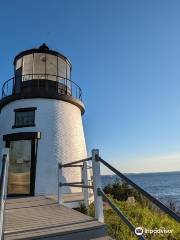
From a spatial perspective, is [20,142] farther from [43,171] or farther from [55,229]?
[55,229]

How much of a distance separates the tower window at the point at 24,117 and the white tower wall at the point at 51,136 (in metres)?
0.18

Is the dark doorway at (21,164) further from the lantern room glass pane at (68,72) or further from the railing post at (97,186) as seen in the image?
the railing post at (97,186)

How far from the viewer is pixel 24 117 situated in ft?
39.5

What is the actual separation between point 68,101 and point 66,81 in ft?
4.79

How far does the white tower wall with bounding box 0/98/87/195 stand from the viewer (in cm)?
1119

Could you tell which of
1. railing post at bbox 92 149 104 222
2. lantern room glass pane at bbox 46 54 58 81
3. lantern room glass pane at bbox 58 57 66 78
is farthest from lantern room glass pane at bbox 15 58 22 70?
railing post at bbox 92 149 104 222

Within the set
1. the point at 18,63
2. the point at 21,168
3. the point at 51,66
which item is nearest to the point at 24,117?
the point at 21,168

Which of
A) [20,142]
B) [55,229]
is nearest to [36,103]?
[20,142]

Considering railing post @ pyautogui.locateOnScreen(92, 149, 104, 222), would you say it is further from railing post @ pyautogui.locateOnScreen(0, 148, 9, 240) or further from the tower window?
the tower window

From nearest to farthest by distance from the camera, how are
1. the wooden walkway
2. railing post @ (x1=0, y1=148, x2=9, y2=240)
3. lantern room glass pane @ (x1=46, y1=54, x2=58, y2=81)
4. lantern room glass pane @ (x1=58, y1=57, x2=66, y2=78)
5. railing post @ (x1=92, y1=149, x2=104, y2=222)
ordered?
railing post @ (x1=0, y1=148, x2=9, y2=240)
the wooden walkway
railing post @ (x1=92, y1=149, x2=104, y2=222)
lantern room glass pane @ (x1=46, y1=54, x2=58, y2=81)
lantern room glass pane @ (x1=58, y1=57, x2=66, y2=78)

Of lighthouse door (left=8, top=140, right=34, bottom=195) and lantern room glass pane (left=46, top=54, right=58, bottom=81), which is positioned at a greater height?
lantern room glass pane (left=46, top=54, right=58, bottom=81)

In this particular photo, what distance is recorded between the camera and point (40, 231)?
422 centimetres

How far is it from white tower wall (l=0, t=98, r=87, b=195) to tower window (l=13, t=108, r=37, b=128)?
18cm

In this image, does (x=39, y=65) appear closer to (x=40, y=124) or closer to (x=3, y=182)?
(x=40, y=124)
